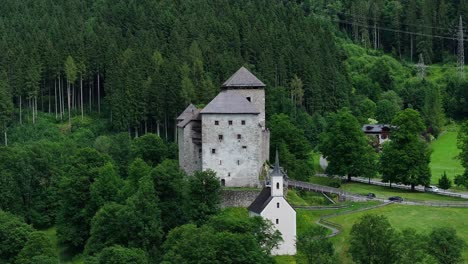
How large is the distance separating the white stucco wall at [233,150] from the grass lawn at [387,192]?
12.3m

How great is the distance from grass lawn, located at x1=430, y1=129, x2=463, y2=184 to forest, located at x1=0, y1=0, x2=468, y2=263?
10.8ft

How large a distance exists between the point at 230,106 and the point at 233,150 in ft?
14.2

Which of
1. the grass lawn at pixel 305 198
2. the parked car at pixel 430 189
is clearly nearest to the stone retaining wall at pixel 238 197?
the grass lawn at pixel 305 198

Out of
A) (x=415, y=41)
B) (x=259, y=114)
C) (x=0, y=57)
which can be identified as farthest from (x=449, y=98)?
(x=0, y=57)

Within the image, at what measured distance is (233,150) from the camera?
2985 inches

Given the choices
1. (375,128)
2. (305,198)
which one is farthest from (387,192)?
(375,128)

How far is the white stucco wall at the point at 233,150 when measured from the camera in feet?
248

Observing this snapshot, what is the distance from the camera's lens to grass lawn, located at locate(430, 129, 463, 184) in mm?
97125

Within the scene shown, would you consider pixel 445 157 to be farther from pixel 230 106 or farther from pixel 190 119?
pixel 190 119

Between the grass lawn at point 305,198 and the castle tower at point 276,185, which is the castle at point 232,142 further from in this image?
the castle tower at point 276,185

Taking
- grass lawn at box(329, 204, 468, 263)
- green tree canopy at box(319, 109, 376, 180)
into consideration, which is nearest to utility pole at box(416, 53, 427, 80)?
green tree canopy at box(319, 109, 376, 180)

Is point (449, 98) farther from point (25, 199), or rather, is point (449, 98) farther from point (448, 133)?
point (25, 199)

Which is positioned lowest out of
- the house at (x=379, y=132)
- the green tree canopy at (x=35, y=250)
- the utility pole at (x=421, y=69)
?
the green tree canopy at (x=35, y=250)

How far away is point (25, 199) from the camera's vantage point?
84.3 meters
